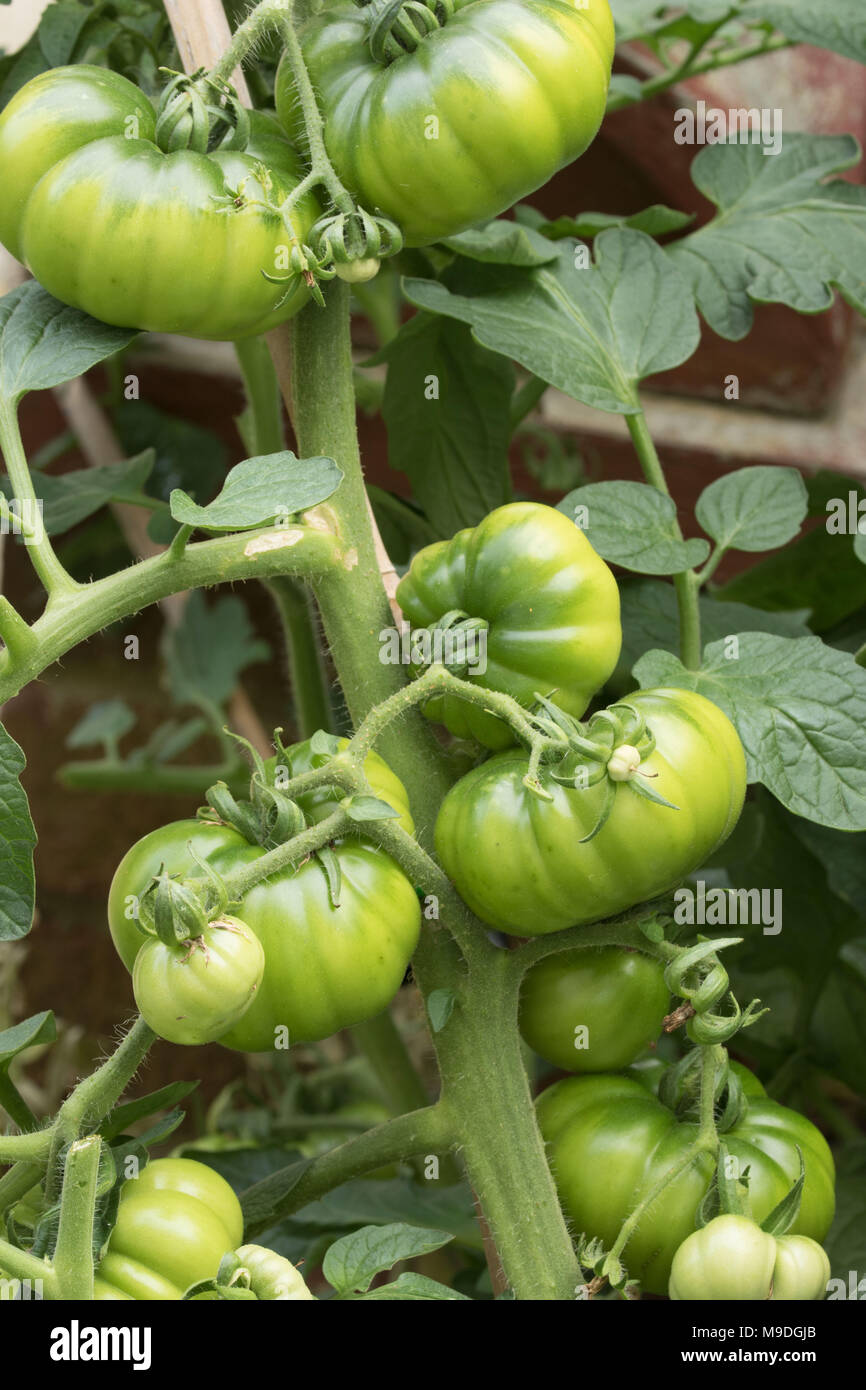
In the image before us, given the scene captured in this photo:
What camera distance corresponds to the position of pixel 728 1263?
1.40 ft

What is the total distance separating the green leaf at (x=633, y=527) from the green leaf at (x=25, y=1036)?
0.30 metres

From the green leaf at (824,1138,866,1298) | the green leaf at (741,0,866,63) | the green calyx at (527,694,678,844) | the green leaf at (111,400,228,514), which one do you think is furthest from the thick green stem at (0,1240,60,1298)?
the green leaf at (111,400,228,514)

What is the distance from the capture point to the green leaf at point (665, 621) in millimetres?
674

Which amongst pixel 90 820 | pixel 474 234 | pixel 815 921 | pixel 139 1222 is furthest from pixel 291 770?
pixel 90 820

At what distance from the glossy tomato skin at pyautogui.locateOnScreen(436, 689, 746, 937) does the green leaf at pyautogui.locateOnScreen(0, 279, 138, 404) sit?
9.0 inches

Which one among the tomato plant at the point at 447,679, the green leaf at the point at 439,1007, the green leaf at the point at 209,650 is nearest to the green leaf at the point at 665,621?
the tomato plant at the point at 447,679

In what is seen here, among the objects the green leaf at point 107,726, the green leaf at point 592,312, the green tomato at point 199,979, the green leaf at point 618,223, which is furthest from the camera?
the green leaf at point 107,726

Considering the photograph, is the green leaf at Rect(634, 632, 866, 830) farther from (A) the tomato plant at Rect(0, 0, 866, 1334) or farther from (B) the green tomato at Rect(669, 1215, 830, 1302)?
(B) the green tomato at Rect(669, 1215, 830, 1302)

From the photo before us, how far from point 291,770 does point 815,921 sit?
0.43 meters

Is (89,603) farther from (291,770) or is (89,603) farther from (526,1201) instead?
(526,1201)

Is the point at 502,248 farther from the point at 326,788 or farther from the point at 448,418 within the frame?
the point at 326,788

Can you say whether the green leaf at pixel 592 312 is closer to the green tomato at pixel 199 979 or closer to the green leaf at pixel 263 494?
the green leaf at pixel 263 494

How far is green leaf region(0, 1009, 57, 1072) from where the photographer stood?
466mm

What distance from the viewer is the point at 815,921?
2.61ft
